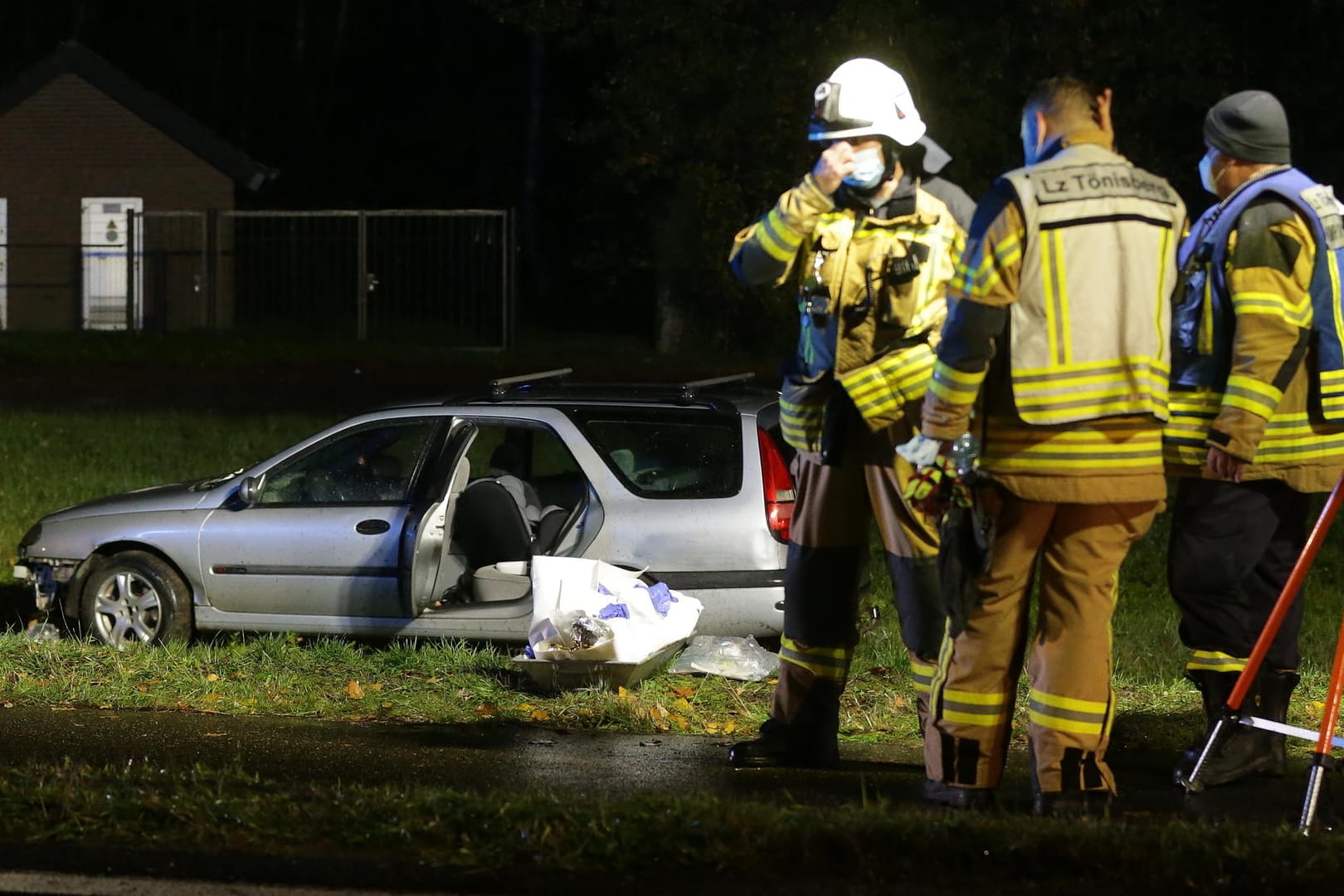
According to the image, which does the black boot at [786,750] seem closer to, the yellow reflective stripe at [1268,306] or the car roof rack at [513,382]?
the yellow reflective stripe at [1268,306]

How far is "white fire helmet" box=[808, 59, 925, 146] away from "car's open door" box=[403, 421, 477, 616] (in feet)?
10.8

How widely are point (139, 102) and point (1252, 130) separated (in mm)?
30830

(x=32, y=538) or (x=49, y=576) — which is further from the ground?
(x=32, y=538)

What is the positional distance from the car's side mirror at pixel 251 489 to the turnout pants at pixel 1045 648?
14.6 feet

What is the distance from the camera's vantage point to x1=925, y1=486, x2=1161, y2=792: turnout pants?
16.1ft

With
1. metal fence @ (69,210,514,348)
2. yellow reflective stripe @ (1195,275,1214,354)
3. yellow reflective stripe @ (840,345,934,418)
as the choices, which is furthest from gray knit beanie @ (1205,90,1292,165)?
metal fence @ (69,210,514,348)

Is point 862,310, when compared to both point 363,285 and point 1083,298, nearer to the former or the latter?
point 1083,298

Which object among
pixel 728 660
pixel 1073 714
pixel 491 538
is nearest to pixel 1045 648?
pixel 1073 714

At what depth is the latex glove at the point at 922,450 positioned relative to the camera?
4.90 metres

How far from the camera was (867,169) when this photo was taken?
5.51 metres

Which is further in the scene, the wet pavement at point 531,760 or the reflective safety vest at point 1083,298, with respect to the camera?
the wet pavement at point 531,760

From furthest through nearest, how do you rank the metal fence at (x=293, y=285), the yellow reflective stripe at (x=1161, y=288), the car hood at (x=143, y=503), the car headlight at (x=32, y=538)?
the metal fence at (x=293, y=285) < the car headlight at (x=32, y=538) < the car hood at (x=143, y=503) < the yellow reflective stripe at (x=1161, y=288)

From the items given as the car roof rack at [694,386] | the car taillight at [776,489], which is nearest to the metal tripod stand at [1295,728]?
the car taillight at [776,489]

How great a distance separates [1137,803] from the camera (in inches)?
218
